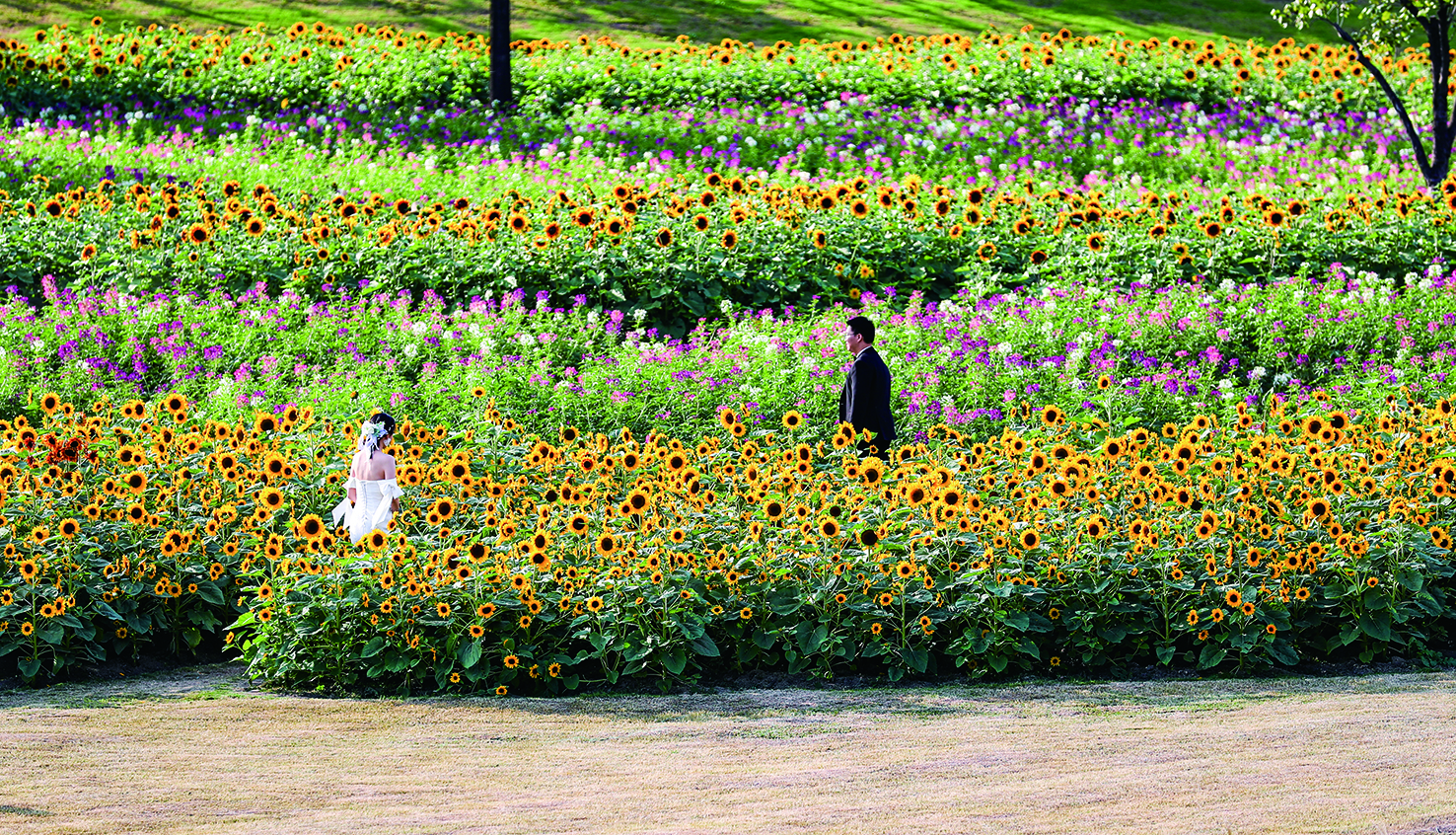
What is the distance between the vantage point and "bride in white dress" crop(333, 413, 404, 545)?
654cm

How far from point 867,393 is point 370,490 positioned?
8.43 feet

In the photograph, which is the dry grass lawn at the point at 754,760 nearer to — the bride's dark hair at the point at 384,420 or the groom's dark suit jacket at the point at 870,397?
the bride's dark hair at the point at 384,420

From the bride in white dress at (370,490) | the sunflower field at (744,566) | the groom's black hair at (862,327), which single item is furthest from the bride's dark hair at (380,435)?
the groom's black hair at (862,327)

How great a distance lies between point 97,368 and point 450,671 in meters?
4.39

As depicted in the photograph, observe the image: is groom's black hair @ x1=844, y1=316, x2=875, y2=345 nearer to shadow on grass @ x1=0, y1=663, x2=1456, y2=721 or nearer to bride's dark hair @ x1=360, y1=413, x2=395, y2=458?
shadow on grass @ x1=0, y1=663, x2=1456, y2=721

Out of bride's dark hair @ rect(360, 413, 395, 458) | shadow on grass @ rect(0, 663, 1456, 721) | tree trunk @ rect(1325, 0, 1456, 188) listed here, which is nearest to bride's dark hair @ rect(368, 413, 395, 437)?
bride's dark hair @ rect(360, 413, 395, 458)

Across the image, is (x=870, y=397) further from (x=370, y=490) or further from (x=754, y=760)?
(x=754, y=760)

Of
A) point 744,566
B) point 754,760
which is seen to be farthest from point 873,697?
point 754,760

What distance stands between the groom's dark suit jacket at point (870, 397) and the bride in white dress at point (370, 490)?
7.82 ft

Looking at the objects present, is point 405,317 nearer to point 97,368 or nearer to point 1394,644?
point 97,368

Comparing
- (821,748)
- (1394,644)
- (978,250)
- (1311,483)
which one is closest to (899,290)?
(978,250)

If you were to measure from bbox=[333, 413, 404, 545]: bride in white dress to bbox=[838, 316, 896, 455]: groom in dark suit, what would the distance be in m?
2.39

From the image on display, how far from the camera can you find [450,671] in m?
5.94

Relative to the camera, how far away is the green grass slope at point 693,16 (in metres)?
21.1
